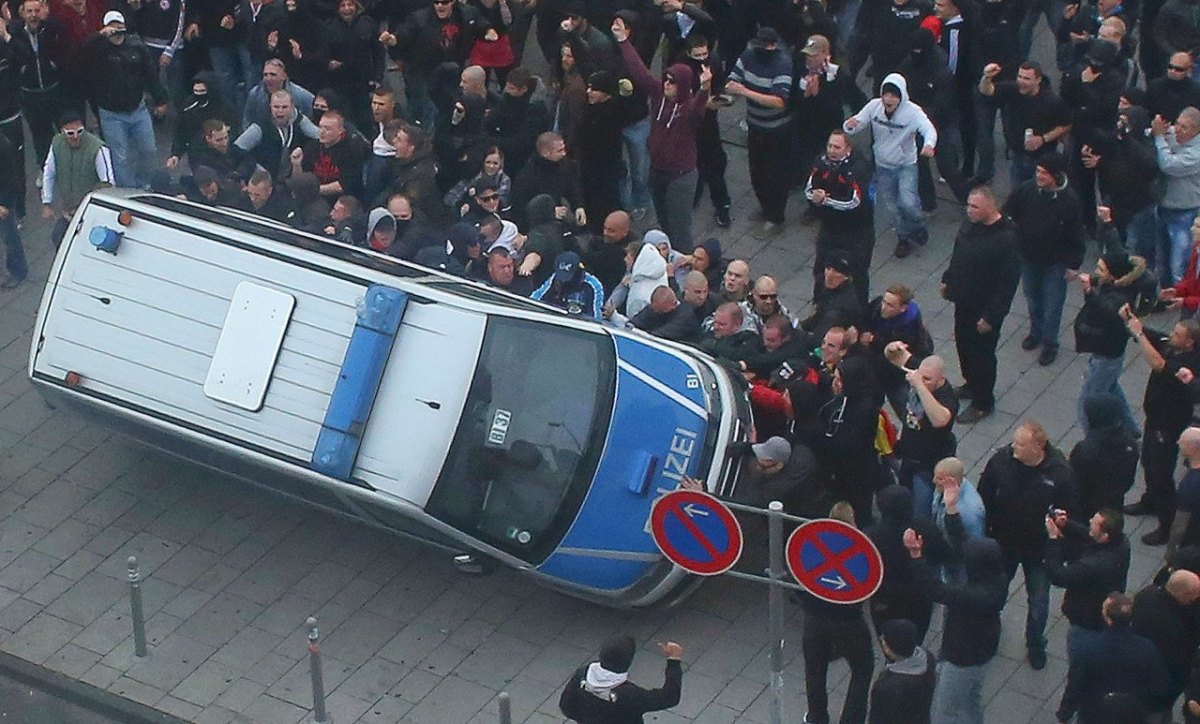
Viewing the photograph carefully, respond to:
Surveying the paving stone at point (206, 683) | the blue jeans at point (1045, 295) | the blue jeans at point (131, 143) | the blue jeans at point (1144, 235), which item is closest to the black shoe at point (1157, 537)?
the blue jeans at point (1045, 295)

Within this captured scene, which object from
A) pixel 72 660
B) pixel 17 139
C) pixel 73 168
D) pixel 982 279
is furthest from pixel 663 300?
pixel 17 139

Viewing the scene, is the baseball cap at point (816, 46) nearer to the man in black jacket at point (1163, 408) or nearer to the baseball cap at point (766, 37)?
the baseball cap at point (766, 37)

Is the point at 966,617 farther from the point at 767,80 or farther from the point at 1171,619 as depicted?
the point at 767,80

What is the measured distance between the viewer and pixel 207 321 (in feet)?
43.4

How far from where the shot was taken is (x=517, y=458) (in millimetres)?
12570

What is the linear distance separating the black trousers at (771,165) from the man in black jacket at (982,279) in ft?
8.63

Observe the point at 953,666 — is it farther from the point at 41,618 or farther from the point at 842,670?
the point at 41,618

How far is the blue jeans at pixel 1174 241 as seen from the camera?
15328 millimetres

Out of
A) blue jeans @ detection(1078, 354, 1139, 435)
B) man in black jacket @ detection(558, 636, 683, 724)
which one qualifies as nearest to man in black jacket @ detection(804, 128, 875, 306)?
blue jeans @ detection(1078, 354, 1139, 435)

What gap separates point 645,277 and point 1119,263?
3150 millimetres

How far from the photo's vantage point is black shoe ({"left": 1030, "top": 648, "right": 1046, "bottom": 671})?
1270 cm

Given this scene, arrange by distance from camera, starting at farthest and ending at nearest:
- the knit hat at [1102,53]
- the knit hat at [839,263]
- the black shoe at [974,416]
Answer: the knit hat at [1102,53]
the black shoe at [974,416]
the knit hat at [839,263]

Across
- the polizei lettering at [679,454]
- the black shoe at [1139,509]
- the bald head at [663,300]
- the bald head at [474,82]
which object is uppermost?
the bald head at [474,82]

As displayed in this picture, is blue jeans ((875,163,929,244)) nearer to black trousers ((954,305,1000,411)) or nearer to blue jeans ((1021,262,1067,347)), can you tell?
blue jeans ((1021,262,1067,347))
